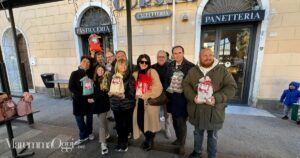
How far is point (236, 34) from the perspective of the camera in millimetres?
4410

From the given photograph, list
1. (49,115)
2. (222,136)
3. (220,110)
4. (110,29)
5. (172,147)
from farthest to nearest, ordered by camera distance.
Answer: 1. (110,29)
2. (49,115)
3. (222,136)
4. (172,147)
5. (220,110)

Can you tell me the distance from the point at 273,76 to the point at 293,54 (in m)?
0.67

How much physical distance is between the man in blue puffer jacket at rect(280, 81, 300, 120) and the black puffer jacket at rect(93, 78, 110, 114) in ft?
13.4

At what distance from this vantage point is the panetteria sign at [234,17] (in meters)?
3.83

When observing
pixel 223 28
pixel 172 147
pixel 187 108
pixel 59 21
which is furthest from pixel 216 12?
pixel 59 21

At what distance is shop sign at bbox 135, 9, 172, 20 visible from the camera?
14.6 ft

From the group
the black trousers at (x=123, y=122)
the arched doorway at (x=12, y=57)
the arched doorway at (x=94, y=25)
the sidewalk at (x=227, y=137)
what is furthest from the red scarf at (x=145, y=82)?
the arched doorway at (x=12, y=57)

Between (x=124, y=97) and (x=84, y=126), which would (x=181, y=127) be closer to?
(x=124, y=97)

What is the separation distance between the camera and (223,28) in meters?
4.43

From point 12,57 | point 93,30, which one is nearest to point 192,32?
point 93,30

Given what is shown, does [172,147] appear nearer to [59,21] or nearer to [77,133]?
[77,133]

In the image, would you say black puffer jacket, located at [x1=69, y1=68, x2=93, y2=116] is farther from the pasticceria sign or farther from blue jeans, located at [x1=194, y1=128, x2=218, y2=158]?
the pasticceria sign

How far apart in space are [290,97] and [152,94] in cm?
351

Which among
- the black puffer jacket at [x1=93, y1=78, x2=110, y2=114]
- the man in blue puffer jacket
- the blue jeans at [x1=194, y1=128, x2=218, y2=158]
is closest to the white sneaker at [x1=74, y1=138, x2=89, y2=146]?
the black puffer jacket at [x1=93, y1=78, x2=110, y2=114]
